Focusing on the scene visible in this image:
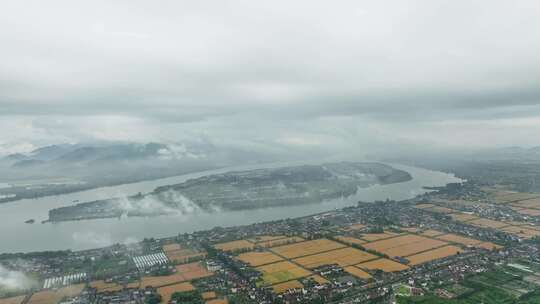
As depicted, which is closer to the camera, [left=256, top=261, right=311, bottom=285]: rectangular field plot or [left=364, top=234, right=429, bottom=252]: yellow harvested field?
[left=256, top=261, right=311, bottom=285]: rectangular field plot

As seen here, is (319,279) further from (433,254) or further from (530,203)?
(530,203)

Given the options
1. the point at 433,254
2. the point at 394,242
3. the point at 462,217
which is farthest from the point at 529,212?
the point at 433,254

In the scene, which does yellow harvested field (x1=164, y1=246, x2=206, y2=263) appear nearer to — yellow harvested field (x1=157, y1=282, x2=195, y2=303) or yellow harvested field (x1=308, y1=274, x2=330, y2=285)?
yellow harvested field (x1=157, y1=282, x2=195, y2=303)

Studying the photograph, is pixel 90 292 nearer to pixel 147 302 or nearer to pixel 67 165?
→ pixel 147 302

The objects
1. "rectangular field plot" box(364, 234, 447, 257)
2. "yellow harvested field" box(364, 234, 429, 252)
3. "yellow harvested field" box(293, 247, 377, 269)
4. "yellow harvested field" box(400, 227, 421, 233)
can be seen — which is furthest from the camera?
"yellow harvested field" box(400, 227, 421, 233)

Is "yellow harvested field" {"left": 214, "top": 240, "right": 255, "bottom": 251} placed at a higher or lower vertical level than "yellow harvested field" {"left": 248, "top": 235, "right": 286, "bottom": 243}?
lower

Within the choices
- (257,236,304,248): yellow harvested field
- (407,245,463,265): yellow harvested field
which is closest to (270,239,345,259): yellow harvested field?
(257,236,304,248): yellow harvested field
